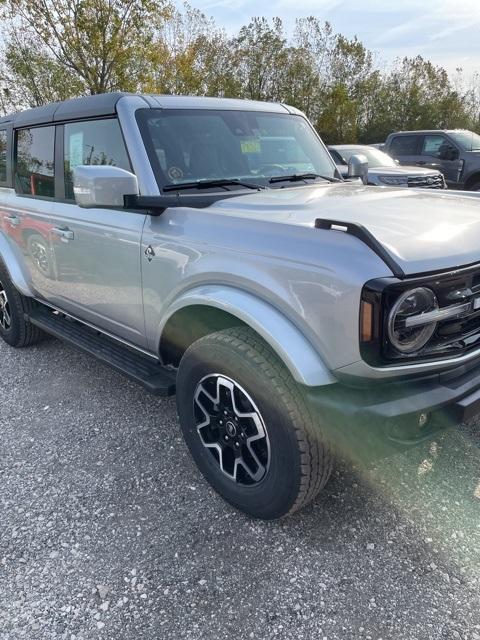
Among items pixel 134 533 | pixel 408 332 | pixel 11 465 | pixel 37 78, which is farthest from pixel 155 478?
pixel 37 78

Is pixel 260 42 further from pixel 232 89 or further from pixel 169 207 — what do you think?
pixel 169 207

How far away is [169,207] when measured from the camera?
105 inches

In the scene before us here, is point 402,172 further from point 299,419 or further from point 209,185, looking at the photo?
point 299,419

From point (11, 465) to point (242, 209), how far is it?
2.03 metres

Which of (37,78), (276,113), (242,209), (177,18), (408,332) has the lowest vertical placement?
(408,332)

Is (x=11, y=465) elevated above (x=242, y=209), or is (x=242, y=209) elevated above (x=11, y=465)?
(x=242, y=209)

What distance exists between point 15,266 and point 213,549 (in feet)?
10.4

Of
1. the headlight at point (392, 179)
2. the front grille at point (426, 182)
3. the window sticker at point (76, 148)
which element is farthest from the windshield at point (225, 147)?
the front grille at point (426, 182)

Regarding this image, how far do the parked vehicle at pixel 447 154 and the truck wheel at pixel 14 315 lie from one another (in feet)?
33.5

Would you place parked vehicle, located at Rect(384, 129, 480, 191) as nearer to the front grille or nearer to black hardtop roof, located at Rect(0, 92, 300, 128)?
the front grille

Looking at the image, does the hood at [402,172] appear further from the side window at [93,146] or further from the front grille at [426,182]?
the side window at [93,146]

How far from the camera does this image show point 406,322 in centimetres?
193

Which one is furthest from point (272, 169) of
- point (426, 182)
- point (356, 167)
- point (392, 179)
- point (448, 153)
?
point (448, 153)

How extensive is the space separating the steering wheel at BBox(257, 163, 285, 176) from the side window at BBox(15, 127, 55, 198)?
160 cm
